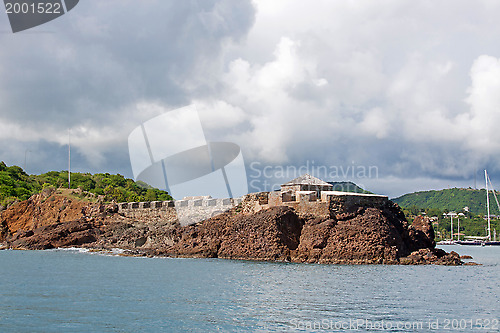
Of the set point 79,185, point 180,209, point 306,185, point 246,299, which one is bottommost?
point 246,299

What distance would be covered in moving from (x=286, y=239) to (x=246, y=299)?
488 inches

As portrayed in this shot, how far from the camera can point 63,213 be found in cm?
4569

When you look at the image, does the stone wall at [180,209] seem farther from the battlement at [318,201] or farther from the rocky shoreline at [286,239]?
the battlement at [318,201]

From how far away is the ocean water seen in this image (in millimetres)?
11016

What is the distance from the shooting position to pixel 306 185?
3481 centimetres

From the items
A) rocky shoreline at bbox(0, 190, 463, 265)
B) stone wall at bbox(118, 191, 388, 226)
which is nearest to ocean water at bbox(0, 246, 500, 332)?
rocky shoreline at bbox(0, 190, 463, 265)

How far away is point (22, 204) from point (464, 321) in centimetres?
4724

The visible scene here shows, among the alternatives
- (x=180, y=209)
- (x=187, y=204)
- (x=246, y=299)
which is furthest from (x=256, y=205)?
(x=246, y=299)

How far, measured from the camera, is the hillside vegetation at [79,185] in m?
65.5

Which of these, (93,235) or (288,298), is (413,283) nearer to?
(288,298)

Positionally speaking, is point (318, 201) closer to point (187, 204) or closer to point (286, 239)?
point (286, 239)

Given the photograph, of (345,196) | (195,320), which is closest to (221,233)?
(345,196)

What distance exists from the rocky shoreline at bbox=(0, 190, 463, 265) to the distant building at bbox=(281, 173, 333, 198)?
4.80 meters

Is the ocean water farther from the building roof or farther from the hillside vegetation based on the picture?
the hillside vegetation
